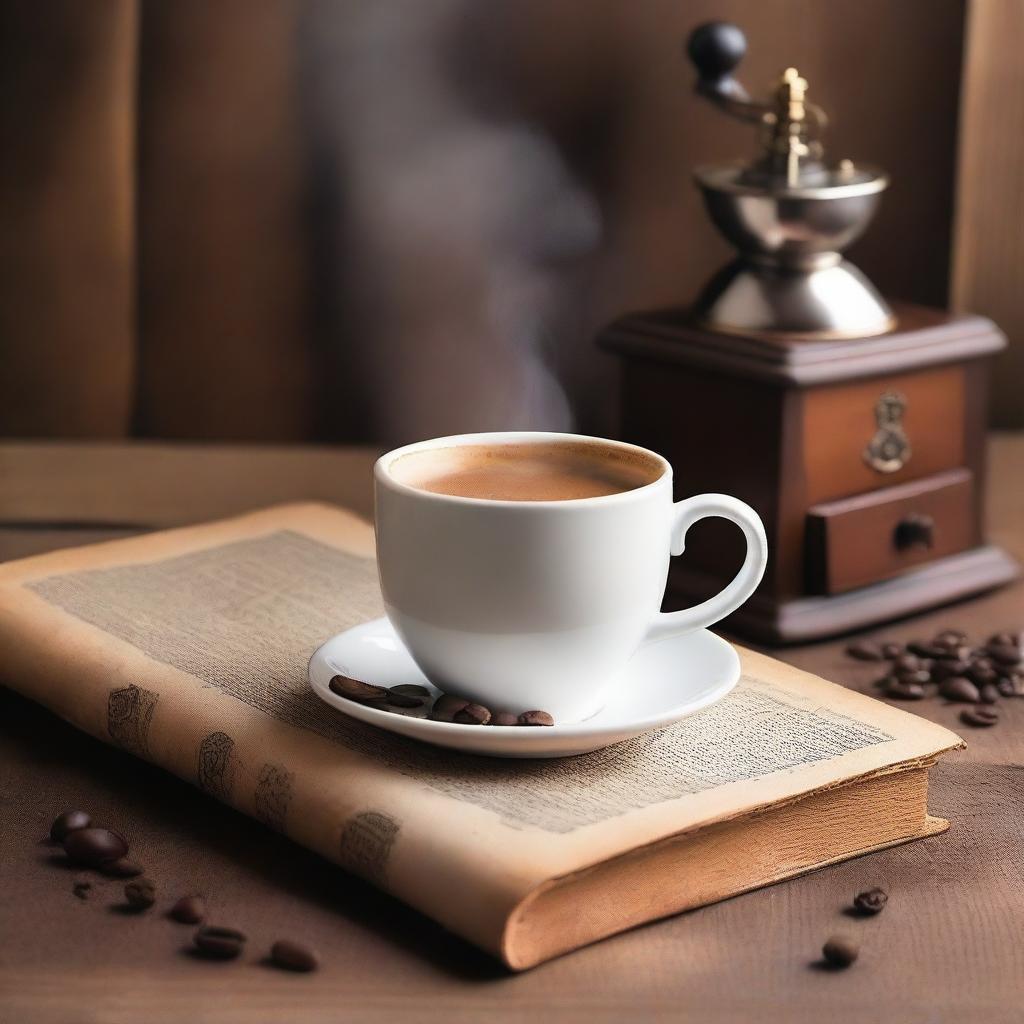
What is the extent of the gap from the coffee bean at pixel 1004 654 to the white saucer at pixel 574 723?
12.2 inches

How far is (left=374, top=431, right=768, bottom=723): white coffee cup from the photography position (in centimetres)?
75

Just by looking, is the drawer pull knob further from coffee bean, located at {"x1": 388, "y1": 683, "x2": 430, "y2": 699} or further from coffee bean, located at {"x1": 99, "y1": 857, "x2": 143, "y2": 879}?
coffee bean, located at {"x1": 99, "y1": 857, "x2": 143, "y2": 879}

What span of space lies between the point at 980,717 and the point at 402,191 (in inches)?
34.4

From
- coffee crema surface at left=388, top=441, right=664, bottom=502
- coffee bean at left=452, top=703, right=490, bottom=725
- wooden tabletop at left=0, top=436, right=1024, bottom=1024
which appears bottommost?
wooden tabletop at left=0, top=436, right=1024, bottom=1024

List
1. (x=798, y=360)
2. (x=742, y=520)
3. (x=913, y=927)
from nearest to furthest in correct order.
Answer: (x=913, y=927), (x=742, y=520), (x=798, y=360)

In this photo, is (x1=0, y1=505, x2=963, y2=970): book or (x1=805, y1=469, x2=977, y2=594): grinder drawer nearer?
(x1=0, y1=505, x2=963, y2=970): book

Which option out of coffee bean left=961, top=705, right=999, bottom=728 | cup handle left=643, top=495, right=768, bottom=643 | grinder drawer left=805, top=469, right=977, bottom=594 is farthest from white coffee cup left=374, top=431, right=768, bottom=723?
grinder drawer left=805, top=469, right=977, bottom=594

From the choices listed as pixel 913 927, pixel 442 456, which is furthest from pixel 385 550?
pixel 913 927

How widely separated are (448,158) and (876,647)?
73cm

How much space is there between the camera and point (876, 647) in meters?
1.13

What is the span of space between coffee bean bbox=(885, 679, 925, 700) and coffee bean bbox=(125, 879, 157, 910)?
20.8 inches

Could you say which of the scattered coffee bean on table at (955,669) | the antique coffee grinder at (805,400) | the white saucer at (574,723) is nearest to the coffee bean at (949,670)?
the scattered coffee bean on table at (955,669)

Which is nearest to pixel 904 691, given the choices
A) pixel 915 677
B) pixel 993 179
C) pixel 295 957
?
pixel 915 677

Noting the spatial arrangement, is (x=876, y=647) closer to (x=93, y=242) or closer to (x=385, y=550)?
(x=385, y=550)
